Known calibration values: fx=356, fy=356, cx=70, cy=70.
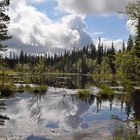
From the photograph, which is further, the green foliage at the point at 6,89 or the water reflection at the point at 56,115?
the green foliage at the point at 6,89

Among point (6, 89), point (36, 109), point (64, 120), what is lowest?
point (64, 120)

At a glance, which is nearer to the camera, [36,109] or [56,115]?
[56,115]

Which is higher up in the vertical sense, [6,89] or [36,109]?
[6,89]

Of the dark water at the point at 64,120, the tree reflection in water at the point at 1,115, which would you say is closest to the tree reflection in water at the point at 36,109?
the dark water at the point at 64,120

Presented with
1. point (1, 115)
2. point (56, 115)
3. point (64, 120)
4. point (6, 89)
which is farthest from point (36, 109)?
point (6, 89)

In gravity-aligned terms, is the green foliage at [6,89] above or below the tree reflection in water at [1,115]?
above

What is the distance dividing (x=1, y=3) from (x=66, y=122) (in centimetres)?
1584

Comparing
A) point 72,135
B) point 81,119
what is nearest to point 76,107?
point 81,119

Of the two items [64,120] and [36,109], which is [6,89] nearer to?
[36,109]

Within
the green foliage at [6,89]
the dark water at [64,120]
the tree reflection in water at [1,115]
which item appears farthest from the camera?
the green foliage at [6,89]

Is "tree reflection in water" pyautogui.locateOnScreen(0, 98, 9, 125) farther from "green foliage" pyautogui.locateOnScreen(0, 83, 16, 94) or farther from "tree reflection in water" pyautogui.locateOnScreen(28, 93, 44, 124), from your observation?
"green foliage" pyautogui.locateOnScreen(0, 83, 16, 94)

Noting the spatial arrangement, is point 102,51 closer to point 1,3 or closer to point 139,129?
point 1,3

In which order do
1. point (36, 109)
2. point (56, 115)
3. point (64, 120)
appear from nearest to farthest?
point (64, 120) → point (56, 115) → point (36, 109)

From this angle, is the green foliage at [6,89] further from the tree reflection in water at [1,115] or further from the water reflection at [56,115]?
the tree reflection in water at [1,115]
